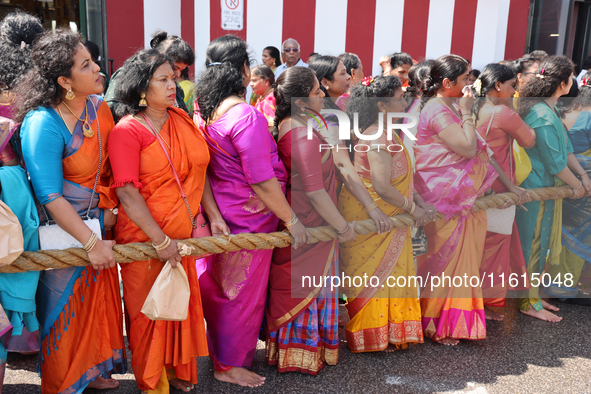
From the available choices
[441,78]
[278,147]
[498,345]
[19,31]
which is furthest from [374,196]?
[19,31]

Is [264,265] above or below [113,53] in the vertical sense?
below

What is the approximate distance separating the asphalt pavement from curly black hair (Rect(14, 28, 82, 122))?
1.39 m

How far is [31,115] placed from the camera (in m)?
1.95

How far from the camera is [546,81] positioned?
333 cm

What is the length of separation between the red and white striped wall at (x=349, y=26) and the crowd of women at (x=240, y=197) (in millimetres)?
2960

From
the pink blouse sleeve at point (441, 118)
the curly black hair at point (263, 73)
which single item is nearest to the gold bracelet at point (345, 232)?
the pink blouse sleeve at point (441, 118)

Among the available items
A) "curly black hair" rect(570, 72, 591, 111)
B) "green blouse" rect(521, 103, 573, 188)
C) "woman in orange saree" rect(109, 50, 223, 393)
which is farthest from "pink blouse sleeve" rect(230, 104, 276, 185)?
"curly black hair" rect(570, 72, 591, 111)

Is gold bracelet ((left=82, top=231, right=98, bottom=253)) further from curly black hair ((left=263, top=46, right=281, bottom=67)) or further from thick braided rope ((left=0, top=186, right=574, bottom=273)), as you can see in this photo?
curly black hair ((left=263, top=46, right=281, bottom=67))

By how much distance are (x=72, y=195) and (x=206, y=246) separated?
0.62 metres

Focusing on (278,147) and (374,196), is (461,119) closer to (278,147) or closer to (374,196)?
(374,196)

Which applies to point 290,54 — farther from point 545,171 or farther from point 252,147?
point 252,147

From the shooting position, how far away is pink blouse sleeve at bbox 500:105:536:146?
303 cm

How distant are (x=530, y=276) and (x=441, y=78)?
1.65 metres

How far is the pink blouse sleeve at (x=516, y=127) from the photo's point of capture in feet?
9.95
